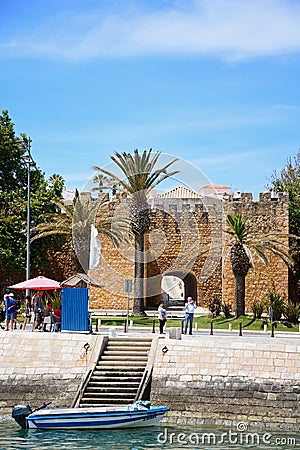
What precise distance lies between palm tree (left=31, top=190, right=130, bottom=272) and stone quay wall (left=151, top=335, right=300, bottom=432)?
13.6 meters

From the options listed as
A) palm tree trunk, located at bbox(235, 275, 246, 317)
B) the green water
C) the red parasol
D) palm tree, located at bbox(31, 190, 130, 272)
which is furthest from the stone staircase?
palm tree, located at bbox(31, 190, 130, 272)

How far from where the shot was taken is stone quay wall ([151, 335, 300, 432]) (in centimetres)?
2094

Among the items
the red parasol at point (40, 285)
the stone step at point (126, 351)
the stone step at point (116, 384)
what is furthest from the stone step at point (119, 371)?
the red parasol at point (40, 285)

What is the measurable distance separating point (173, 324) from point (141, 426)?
1030 cm

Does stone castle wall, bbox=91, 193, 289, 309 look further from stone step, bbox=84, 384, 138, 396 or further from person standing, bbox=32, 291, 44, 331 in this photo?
stone step, bbox=84, 384, 138, 396

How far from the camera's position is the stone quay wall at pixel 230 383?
20.9 m

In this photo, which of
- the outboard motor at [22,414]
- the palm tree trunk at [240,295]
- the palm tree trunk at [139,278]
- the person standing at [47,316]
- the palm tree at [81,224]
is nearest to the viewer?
the outboard motor at [22,414]

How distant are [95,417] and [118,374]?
2.52 m

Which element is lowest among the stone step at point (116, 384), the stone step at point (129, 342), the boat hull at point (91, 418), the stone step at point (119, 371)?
the boat hull at point (91, 418)

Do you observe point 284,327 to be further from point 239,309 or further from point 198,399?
point 198,399

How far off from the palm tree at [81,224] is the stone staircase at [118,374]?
12061 millimetres

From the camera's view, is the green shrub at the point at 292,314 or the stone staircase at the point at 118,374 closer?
the stone staircase at the point at 118,374

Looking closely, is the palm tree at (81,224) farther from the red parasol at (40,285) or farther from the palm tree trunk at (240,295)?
the red parasol at (40,285)

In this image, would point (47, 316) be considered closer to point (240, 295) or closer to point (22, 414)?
point (22, 414)
